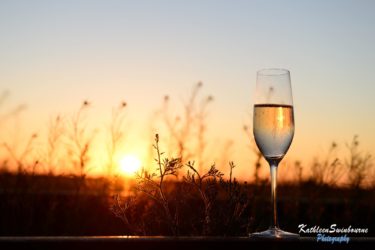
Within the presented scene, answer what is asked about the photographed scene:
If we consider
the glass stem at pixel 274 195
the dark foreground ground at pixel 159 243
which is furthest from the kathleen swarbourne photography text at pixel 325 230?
the dark foreground ground at pixel 159 243

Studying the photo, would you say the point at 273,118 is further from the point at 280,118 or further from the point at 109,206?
the point at 109,206

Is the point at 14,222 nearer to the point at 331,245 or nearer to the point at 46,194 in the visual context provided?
the point at 46,194

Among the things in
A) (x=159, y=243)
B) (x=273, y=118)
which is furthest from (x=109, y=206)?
(x=159, y=243)

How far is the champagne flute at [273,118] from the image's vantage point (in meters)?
1.90

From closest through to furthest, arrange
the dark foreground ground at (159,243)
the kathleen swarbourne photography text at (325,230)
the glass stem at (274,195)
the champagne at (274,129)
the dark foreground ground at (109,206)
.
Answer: the dark foreground ground at (159,243), the glass stem at (274,195), the champagne at (274,129), the kathleen swarbourne photography text at (325,230), the dark foreground ground at (109,206)

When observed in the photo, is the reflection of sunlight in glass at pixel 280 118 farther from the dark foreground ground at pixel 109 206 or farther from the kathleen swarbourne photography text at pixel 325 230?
the dark foreground ground at pixel 109 206

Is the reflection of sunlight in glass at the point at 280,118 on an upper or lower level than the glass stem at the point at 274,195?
upper

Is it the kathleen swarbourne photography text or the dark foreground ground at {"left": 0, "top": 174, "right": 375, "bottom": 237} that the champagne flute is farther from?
the dark foreground ground at {"left": 0, "top": 174, "right": 375, "bottom": 237}

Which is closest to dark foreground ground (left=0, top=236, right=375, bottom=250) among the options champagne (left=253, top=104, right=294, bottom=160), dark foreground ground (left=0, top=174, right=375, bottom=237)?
champagne (left=253, top=104, right=294, bottom=160)

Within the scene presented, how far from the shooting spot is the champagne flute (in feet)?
6.24

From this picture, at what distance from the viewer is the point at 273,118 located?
1924 mm

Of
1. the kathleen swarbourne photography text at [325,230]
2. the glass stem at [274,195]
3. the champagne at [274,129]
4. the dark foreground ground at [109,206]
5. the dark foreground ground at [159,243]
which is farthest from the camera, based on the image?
the dark foreground ground at [109,206]

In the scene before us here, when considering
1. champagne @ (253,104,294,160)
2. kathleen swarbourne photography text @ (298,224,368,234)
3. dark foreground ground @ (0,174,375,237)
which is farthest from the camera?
dark foreground ground @ (0,174,375,237)

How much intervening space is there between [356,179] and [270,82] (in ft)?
10.9
